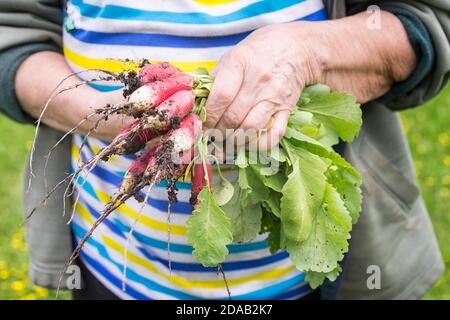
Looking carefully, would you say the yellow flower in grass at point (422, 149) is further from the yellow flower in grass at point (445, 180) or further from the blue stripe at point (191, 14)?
the blue stripe at point (191, 14)

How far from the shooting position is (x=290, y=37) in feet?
4.99

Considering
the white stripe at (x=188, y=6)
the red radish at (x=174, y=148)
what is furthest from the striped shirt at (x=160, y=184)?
the red radish at (x=174, y=148)

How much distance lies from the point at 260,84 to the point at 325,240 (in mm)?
355

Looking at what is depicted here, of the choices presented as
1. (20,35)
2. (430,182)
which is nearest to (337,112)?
(20,35)

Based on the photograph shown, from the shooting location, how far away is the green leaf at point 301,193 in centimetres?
145

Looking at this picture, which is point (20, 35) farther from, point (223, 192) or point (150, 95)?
point (223, 192)

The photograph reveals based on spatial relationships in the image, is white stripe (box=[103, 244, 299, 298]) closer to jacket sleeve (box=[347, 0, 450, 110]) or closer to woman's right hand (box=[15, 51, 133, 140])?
woman's right hand (box=[15, 51, 133, 140])

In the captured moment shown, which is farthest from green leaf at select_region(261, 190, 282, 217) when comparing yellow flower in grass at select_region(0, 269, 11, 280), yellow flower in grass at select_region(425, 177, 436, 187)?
yellow flower in grass at select_region(425, 177, 436, 187)

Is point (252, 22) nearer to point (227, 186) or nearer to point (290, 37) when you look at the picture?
point (290, 37)

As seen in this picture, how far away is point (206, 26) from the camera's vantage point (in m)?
1.56

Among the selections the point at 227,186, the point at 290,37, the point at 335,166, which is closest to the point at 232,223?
the point at 227,186

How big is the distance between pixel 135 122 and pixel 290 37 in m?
0.37

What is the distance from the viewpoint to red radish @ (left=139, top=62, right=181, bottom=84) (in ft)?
4.71
